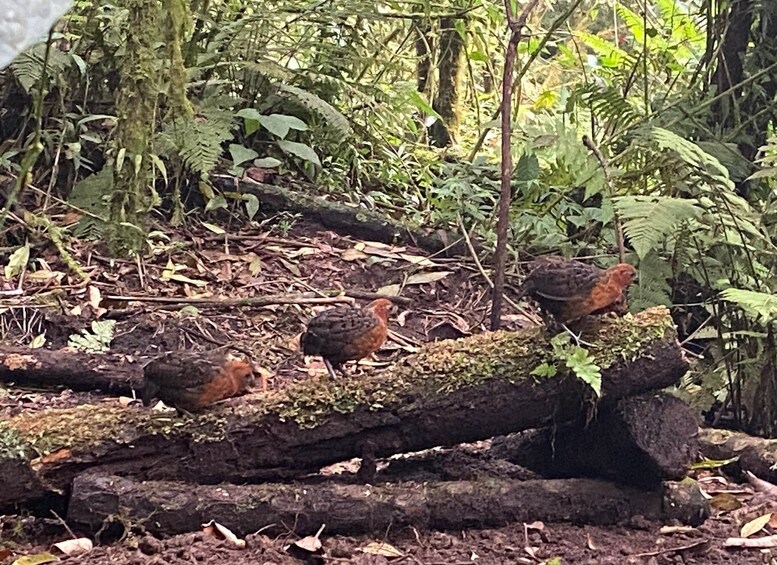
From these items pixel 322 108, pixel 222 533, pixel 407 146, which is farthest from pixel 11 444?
pixel 407 146

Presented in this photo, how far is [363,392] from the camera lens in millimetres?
3062

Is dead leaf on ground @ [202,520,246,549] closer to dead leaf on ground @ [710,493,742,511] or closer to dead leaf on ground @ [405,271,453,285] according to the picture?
dead leaf on ground @ [710,493,742,511]

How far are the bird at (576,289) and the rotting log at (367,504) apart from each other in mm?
620

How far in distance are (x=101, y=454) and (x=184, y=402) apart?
31 centimetres

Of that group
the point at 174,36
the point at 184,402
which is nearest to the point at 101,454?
the point at 184,402

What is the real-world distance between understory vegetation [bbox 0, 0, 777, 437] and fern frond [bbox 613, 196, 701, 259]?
1cm

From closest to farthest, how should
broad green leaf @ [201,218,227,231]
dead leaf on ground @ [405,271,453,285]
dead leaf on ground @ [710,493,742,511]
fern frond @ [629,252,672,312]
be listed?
1. dead leaf on ground @ [710,493,742,511]
2. fern frond @ [629,252,672,312]
3. dead leaf on ground @ [405,271,453,285]
4. broad green leaf @ [201,218,227,231]

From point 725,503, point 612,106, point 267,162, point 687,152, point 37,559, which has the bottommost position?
point 37,559

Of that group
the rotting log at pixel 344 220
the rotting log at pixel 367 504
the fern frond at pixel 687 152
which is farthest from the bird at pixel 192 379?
the rotting log at pixel 344 220

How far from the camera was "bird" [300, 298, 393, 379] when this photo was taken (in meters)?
3.23

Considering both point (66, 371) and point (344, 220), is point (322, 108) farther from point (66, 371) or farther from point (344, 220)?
point (66, 371)

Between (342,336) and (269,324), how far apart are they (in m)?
1.81

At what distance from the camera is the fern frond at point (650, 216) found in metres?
3.82

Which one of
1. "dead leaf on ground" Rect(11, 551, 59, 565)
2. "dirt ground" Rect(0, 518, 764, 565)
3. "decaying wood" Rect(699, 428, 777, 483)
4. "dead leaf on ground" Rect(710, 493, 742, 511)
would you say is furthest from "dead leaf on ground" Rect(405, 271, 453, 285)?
"dead leaf on ground" Rect(11, 551, 59, 565)
